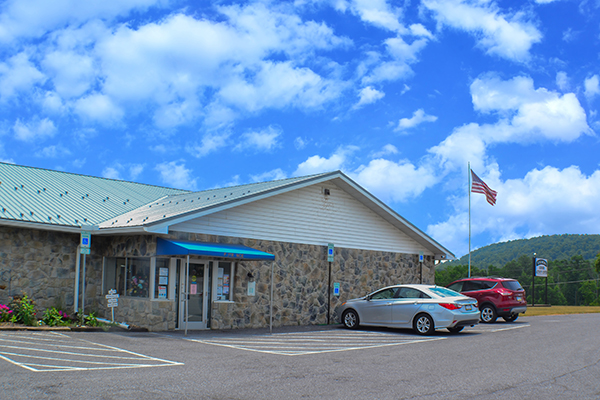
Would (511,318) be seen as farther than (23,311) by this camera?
Yes

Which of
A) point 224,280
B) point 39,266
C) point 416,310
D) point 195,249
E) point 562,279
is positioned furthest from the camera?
point 562,279

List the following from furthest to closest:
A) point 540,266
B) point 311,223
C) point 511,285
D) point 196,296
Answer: point 540,266 → point 511,285 → point 311,223 → point 196,296

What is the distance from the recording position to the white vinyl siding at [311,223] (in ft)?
54.0

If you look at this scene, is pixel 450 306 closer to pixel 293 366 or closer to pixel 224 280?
pixel 224 280

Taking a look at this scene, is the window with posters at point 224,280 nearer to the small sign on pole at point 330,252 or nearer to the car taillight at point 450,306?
the small sign on pole at point 330,252

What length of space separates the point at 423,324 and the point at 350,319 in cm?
257

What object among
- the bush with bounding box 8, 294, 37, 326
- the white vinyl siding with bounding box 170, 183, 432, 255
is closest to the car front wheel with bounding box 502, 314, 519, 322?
the white vinyl siding with bounding box 170, 183, 432, 255

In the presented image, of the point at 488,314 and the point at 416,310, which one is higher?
the point at 416,310

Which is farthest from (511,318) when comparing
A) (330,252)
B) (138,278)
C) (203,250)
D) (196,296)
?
(138,278)

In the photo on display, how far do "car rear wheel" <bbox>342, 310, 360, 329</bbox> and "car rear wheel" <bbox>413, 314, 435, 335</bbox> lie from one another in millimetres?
2062

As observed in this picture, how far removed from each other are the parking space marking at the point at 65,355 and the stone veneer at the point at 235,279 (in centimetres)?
358

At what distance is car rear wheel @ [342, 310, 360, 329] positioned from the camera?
54.2 feet

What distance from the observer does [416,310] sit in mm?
15008

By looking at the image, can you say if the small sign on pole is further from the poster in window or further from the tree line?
the tree line
